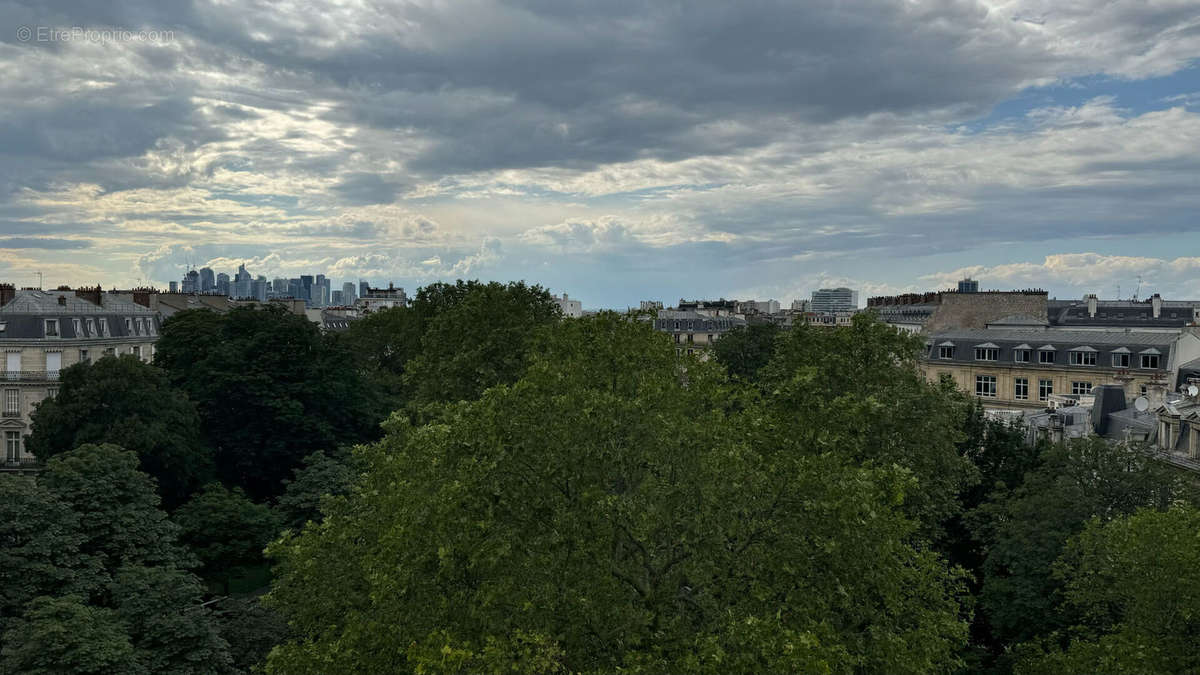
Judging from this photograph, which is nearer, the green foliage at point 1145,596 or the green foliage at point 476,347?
the green foliage at point 1145,596

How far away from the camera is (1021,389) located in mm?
71250

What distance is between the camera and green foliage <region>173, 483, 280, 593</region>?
40969 mm

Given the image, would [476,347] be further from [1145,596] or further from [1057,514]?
[1145,596]

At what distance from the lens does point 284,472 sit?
5269 centimetres

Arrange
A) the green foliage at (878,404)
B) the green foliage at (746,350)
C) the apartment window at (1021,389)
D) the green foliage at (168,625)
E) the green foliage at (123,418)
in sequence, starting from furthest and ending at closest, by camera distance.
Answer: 1. the green foliage at (746,350)
2. the apartment window at (1021,389)
3. the green foliage at (123,418)
4. the green foliage at (168,625)
5. the green foliage at (878,404)

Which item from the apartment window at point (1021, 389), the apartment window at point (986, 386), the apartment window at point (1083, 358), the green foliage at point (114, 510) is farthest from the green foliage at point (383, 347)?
the apartment window at point (1083, 358)

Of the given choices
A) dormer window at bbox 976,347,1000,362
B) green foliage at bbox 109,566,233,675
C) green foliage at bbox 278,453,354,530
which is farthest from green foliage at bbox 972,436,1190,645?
dormer window at bbox 976,347,1000,362

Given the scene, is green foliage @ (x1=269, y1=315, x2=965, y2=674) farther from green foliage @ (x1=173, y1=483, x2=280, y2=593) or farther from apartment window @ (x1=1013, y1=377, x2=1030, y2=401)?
apartment window @ (x1=1013, y1=377, x2=1030, y2=401)

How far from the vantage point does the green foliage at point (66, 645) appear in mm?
26141

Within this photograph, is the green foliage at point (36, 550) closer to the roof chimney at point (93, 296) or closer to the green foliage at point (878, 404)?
the green foliage at point (878, 404)

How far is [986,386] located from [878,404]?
49398 mm

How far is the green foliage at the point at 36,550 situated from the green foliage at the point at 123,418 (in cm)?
1051

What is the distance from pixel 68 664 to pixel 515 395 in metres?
16.0

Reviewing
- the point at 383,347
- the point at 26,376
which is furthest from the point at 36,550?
the point at 383,347
